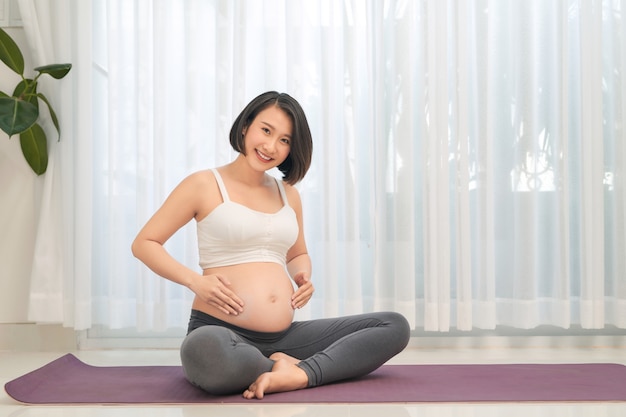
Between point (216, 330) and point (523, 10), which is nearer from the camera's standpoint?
point (216, 330)

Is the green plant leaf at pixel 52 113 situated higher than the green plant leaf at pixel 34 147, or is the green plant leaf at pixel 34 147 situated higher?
the green plant leaf at pixel 52 113

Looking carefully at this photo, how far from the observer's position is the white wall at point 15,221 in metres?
3.29

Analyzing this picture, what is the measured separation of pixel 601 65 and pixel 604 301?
1.01 meters

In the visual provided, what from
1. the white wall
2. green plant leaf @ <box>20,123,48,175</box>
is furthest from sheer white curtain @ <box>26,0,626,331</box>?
the white wall

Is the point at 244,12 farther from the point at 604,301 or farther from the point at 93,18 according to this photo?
the point at 604,301

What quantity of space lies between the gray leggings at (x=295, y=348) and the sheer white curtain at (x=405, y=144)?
0.76m

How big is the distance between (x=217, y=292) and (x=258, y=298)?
0.54 feet

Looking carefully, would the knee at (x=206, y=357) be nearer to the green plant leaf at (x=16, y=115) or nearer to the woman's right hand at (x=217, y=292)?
the woman's right hand at (x=217, y=292)

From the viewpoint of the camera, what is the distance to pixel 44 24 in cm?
321

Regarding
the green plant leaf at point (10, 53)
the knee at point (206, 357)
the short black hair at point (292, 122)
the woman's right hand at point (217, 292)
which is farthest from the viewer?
the green plant leaf at point (10, 53)

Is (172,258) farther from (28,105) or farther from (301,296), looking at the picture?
(28,105)

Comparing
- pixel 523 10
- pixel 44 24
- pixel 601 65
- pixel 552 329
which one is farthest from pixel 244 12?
pixel 552 329

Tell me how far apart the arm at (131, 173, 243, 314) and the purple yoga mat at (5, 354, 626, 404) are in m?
0.28

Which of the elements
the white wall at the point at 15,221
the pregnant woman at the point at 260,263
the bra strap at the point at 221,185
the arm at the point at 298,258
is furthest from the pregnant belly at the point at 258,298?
the white wall at the point at 15,221
